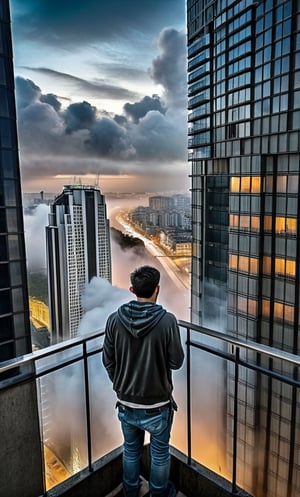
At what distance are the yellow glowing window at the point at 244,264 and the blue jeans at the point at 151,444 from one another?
26.1 ft

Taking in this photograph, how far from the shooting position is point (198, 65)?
10.2m

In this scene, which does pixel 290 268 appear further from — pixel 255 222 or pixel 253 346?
pixel 253 346

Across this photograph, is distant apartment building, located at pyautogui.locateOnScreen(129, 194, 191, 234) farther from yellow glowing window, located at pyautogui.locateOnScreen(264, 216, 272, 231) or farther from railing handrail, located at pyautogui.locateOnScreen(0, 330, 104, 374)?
railing handrail, located at pyautogui.locateOnScreen(0, 330, 104, 374)

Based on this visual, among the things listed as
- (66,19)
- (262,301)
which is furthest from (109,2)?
(262,301)

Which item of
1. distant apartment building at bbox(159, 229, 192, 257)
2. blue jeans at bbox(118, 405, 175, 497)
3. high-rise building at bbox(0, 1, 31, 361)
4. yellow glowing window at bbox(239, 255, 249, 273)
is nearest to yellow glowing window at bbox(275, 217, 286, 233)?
yellow glowing window at bbox(239, 255, 249, 273)

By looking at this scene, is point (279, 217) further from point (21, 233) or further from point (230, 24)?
point (21, 233)

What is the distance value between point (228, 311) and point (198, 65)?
7467 millimetres

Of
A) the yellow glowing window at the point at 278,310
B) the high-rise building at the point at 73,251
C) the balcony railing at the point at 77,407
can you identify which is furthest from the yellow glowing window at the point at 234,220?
the balcony railing at the point at 77,407

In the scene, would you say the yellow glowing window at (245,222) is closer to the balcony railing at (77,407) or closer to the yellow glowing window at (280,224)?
the yellow glowing window at (280,224)

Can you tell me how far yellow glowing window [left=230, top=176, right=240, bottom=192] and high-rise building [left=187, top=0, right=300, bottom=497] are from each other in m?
0.03

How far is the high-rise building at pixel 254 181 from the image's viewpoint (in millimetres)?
7637

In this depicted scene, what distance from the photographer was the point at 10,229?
425 cm

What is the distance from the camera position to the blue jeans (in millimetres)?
1597

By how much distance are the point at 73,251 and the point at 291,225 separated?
5601 mm
